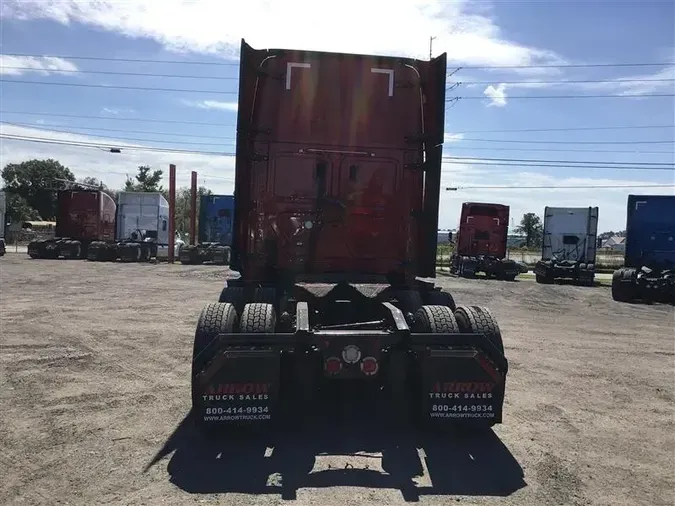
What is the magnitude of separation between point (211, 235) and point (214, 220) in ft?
4.12

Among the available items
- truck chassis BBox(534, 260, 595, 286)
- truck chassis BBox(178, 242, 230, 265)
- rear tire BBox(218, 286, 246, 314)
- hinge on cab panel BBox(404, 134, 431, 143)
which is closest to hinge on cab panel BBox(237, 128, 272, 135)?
hinge on cab panel BBox(404, 134, 431, 143)

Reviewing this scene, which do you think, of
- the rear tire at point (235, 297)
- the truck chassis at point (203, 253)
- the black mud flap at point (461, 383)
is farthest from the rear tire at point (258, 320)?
the truck chassis at point (203, 253)

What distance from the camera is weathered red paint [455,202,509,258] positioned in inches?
1231

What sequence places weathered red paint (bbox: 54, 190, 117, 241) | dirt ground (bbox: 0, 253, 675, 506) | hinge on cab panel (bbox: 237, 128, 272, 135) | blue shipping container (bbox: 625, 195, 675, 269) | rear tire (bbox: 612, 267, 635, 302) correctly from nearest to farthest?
dirt ground (bbox: 0, 253, 675, 506)
hinge on cab panel (bbox: 237, 128, 272, 135)
rear tire (bbox: 612, 267, 635, 302)
blue shipping container (bbox: 625, 195, 675, 269)
weathered red paint (bbox: 54, 190, 117, 241)

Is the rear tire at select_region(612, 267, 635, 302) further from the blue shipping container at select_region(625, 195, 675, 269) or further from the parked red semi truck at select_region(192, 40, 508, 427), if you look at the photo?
the parked red semi truck at select_region(192, 40, 508, 427)

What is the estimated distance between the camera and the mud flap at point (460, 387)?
16.7 ft

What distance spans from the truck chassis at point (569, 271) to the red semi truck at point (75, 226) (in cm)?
→ 2544

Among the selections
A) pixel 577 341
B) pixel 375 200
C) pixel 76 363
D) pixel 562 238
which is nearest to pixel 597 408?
pixel 375 200

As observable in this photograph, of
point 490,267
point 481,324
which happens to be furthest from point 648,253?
point 481,324

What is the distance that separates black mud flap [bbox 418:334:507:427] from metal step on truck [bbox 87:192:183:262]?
3235 centimetres

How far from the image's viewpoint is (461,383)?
5.14 m

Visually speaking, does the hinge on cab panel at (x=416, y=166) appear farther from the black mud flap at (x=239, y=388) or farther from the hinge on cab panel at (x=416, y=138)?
the black mud flap at (x=239, y=388)

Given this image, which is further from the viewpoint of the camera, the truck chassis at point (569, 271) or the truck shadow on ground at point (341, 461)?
the truck chassis at point (569, 271)

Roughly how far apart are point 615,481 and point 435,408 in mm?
1483
